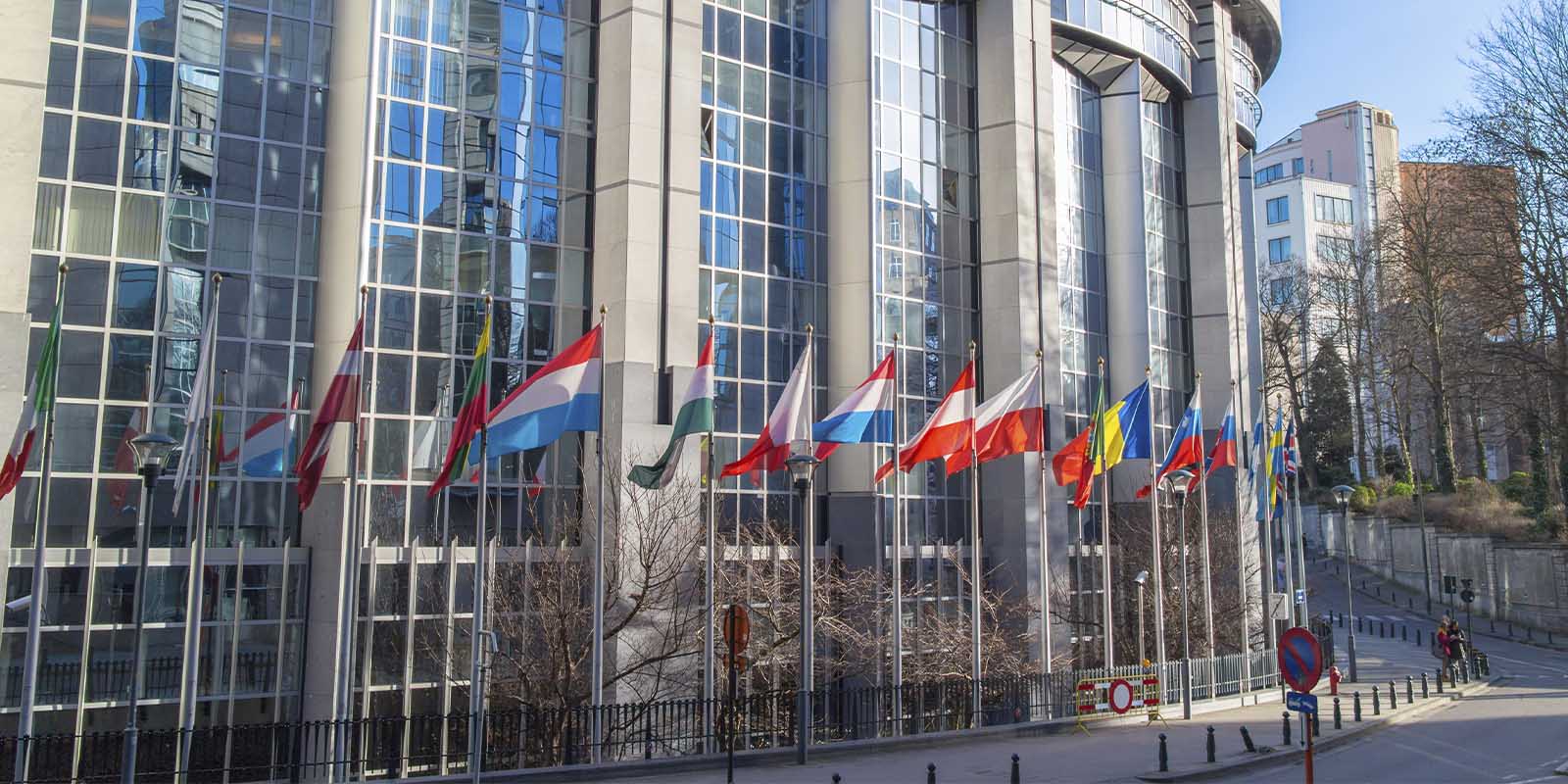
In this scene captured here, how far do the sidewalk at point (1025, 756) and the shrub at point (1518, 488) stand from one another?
3664 cm

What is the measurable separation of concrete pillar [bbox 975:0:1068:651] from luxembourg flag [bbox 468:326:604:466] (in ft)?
64.2

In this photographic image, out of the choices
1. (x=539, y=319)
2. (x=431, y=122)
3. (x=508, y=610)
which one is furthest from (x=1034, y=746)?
(x=431, y=122)

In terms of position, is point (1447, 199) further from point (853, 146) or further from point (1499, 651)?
point (853, 146)

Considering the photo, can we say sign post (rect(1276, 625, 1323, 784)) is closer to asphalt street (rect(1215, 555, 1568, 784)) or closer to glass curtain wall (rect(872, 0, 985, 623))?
asphalt street (rect(1215, 555, 1568, 784))

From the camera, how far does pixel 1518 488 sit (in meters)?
61.0

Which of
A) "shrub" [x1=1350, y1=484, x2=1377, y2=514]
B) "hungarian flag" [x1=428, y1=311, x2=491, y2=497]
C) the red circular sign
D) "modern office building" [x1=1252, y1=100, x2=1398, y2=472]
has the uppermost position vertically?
"modern office building" [x1=1252, y1=100, x2=1398, y2=472]

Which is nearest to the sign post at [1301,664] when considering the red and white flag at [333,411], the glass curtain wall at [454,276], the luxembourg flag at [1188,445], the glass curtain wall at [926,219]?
the red and white flag at [333,411]

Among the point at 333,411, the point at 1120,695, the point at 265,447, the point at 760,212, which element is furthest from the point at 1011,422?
the point at 265,447

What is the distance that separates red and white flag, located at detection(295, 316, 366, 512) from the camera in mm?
A: 19531

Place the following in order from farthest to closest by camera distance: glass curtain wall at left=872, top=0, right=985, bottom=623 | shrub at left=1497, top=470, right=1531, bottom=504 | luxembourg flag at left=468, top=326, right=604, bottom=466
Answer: shrub at left=1497, top=470, right=1531, bottom=504 < glass curtain wall at left=872, top=0, right=985, bottom=623 < luxembourg flag at left=468, top=326, right=604, bottom=466

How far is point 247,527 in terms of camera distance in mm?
26375

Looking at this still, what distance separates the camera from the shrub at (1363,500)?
240ft

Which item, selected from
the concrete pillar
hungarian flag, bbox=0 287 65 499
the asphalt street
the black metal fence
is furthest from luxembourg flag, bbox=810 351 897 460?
the concrete pillar

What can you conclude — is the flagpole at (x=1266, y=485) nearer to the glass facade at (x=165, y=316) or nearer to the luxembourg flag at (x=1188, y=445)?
the luxembourg flag at (x=1188, y=445)
